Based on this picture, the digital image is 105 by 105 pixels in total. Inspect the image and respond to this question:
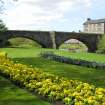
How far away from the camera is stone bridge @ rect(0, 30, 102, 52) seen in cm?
10775

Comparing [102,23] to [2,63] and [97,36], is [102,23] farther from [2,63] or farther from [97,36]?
[2,63]

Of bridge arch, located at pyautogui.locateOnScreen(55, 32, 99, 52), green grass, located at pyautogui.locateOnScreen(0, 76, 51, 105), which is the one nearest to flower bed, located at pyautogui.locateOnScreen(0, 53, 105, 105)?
green grass, located at pyautogui.locateOnScreen(0, 76, 51, 105)

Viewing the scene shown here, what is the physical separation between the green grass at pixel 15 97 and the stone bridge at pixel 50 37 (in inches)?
3345

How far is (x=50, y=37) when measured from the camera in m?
117

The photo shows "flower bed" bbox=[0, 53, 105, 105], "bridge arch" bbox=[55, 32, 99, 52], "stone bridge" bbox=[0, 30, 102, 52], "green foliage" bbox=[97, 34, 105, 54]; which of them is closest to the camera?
"flower bed" bbox=[0, 53, 105, 105]

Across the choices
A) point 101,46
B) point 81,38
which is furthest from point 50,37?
point 101,46

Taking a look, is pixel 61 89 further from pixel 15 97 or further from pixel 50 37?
pixel 50 37

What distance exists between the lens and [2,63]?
30062 mm

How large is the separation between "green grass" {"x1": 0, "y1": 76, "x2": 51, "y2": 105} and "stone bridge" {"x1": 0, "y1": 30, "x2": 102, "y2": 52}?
85.0m

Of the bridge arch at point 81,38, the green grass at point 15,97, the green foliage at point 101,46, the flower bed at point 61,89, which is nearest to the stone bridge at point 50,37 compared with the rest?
the bridge arch at point 81,38

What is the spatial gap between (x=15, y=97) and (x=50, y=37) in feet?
320

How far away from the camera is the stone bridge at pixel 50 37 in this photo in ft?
354

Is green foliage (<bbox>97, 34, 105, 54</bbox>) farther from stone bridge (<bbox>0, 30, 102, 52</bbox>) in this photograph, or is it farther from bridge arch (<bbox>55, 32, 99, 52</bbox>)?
stone bridge (<bbox>0, 30, 102, 52</bbox>)

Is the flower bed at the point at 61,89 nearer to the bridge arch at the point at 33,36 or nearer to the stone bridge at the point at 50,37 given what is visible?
the bridge arch at the point at 33,36
